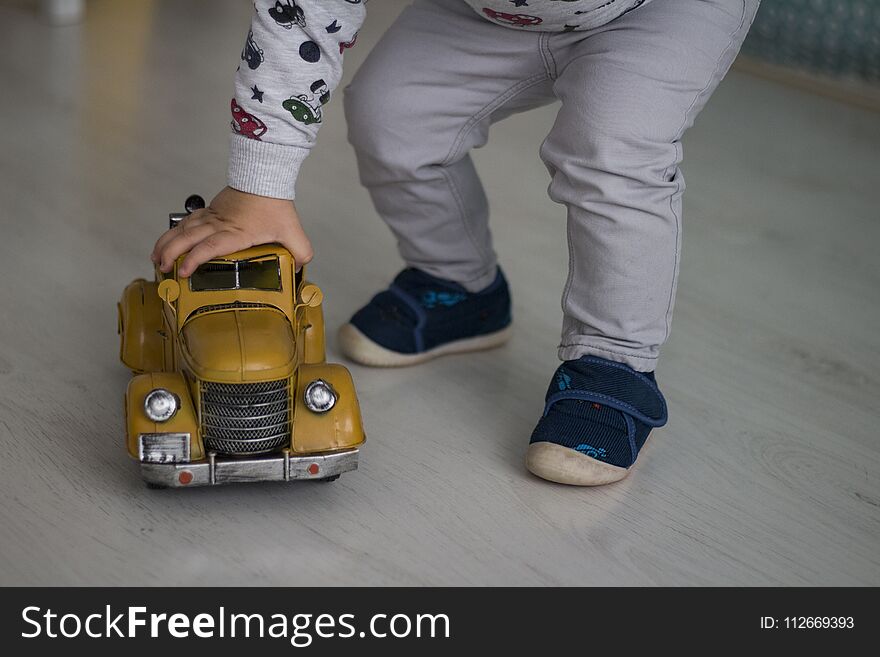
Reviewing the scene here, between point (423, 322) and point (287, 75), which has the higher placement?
point (287, 75)

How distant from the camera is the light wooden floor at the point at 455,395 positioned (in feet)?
2.53

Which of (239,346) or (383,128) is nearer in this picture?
(239,346)

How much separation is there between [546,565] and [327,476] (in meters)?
0.17

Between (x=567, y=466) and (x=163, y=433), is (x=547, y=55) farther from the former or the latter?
(x=163, y=433)

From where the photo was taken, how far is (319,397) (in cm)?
77

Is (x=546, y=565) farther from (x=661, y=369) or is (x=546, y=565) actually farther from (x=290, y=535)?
(x=661, y=369)

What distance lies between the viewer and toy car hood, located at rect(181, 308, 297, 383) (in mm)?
742

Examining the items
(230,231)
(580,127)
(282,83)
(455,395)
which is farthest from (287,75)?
(455,395)

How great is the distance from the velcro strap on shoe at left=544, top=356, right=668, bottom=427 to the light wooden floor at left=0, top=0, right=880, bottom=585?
0.16ft

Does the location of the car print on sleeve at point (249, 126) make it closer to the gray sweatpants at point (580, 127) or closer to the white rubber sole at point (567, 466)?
the gray sweatpants at point (580, 127)

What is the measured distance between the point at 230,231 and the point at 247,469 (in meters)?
0.18

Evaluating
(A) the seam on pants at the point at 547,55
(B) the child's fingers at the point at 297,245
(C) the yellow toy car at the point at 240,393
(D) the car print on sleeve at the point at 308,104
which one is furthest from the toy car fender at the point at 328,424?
(A) the seam on pants at the point at 547,55

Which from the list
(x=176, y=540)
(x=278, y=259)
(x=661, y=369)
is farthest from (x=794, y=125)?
(x=176, y=540)

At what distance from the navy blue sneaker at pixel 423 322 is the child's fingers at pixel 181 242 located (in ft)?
0.83
